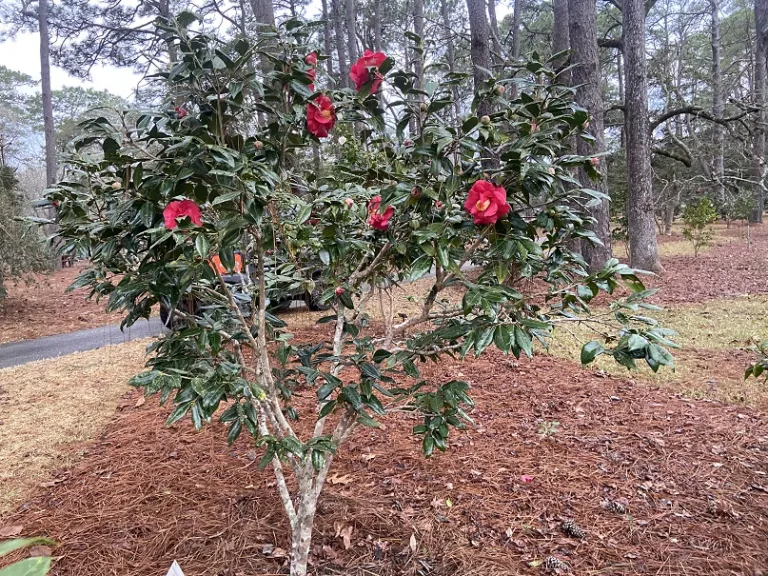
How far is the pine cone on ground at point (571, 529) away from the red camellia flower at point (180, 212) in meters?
1.85

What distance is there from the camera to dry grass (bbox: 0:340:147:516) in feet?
8.95

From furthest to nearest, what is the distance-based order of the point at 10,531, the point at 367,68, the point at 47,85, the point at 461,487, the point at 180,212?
the point at 47,85 → the point at 461,487 → the point at 10,531 → the point at 367,68 → the point at 180,212

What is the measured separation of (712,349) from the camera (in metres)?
4.30

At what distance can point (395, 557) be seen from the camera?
1822mm

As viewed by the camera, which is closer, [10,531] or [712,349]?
[10,531]

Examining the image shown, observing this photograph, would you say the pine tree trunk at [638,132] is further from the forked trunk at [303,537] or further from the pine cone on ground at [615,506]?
the forked trunk at [303,537]

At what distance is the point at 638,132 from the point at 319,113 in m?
7.69

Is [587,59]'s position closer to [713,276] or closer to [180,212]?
[713,276]

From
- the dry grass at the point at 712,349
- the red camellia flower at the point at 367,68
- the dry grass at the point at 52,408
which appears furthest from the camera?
the dry grass at the point at 712,349

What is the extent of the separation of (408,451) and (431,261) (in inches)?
66.9

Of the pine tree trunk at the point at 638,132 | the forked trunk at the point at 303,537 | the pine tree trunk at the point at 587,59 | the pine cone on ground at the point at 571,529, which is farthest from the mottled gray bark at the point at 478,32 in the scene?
the forked trunk at the point at 303,537

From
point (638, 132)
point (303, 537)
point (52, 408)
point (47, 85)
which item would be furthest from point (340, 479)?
point (47, 85)

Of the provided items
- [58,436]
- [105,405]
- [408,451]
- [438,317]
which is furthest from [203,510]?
[105,405]

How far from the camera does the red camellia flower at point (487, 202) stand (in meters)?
1.15
